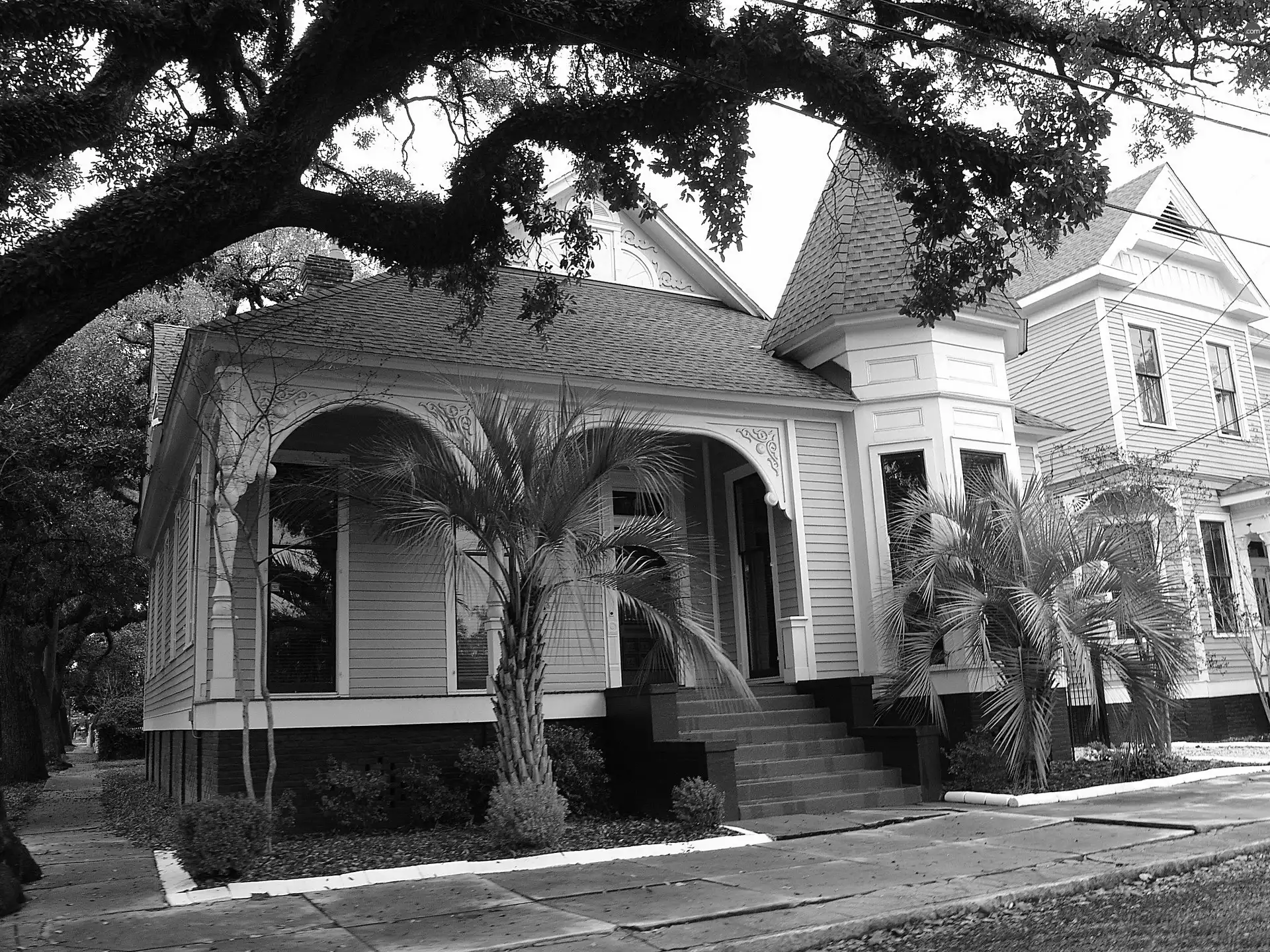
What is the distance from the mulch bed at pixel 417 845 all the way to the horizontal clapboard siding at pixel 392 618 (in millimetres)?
1698

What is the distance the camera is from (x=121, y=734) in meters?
38.3

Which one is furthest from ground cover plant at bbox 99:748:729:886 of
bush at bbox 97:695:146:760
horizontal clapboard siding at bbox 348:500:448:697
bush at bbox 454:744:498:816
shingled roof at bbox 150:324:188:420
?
bush at bbox 97:695:146:760

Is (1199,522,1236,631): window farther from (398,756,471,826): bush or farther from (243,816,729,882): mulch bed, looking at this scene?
(398,756,471,826): bush

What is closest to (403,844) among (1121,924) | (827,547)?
(1121,924)

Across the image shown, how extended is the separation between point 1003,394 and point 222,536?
30.6 feet

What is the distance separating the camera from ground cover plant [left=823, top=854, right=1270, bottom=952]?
530cm

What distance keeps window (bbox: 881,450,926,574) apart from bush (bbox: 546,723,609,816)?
4.36 metres

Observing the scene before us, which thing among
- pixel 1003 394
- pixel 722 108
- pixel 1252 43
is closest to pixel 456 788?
pixel 722 108

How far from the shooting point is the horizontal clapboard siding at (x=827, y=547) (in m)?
12.7

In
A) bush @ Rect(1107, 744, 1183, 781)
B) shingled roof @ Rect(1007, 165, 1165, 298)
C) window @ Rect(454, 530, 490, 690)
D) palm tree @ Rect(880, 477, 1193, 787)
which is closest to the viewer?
palm tree @ Rect(880, 477, 1193, 787)

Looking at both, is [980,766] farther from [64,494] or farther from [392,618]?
[64,494]

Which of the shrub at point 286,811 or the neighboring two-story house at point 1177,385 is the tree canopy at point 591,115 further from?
the neighboring two-story house at point 1177,385

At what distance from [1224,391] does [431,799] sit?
17.0 meters

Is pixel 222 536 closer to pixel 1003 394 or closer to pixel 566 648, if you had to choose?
pixel 566 648
